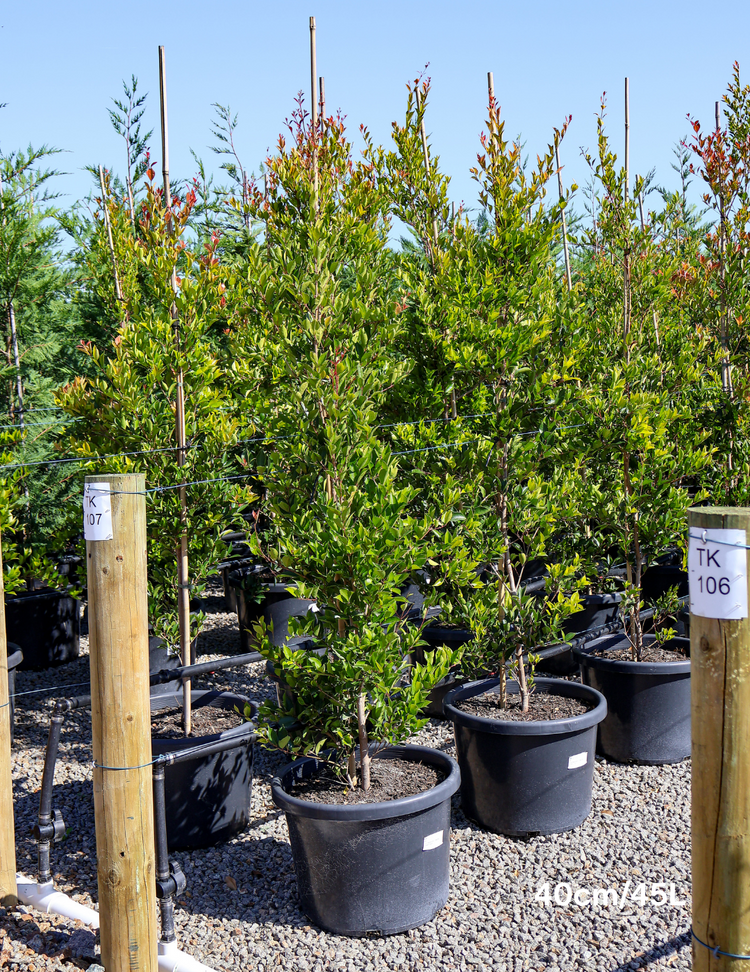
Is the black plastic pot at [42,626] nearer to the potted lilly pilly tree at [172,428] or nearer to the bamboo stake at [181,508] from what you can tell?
the potted lilly pilly tree at [172,428]

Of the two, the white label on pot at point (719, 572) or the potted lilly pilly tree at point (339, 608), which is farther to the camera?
the potted lilly pilly tree at point (339, 608)

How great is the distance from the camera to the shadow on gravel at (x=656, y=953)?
284 centimetres

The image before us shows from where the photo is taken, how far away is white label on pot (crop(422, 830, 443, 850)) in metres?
3.12

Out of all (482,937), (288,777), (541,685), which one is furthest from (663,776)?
(288,777)

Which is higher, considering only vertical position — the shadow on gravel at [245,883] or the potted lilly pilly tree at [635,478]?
the potted lilly pilly tree at [635,478]

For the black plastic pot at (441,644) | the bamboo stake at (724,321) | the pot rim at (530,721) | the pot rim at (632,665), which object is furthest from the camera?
the bamboo stake at (724,321)

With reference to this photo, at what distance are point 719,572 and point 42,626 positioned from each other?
20.2 ft

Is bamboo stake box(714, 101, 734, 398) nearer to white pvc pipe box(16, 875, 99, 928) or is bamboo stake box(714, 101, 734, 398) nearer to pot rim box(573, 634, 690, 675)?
pot rim box(573, 634, 690, 675)

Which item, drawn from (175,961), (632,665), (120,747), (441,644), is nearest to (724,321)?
(632,665)

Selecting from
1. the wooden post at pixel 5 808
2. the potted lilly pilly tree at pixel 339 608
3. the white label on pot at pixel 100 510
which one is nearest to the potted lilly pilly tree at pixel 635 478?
the potted lilly pilly tree at pixel 339 608

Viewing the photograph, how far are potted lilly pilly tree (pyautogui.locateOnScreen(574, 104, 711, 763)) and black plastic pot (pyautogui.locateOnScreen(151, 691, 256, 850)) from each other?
209 centimetres

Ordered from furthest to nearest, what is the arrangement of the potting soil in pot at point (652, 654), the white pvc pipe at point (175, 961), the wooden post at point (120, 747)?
the potting soil in pot at point (652, 654)
the white pvc pipe at point (175, 961)
the wooden post at point (120, 747)

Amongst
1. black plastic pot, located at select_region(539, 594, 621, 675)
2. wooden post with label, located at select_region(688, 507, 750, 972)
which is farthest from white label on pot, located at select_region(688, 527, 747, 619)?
black plastic pot, located at select_region(539, 594, 621, 675)

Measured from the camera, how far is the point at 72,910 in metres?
3.16
